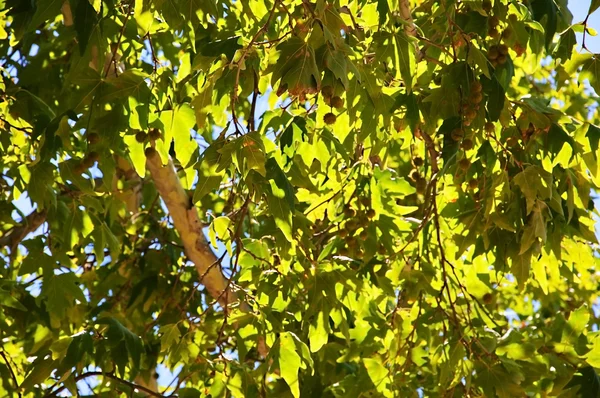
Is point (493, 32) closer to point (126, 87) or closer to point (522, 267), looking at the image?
point (522, 267)

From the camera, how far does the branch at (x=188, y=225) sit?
158 inches

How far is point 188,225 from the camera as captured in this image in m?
4.11

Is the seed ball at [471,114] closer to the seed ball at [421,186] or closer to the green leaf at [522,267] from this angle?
the green leaf at [522,267]

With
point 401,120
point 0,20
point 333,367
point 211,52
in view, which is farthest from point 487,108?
point 0,20

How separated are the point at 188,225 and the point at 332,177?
3.20ft

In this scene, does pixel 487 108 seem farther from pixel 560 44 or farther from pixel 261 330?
pixel 261 330

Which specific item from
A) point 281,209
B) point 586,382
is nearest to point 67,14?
point 281,209

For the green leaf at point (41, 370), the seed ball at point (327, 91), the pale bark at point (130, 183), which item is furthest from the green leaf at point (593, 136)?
the pale bark at point (130, 183)

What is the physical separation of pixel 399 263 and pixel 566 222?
78 cm

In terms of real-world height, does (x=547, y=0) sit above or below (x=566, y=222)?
above

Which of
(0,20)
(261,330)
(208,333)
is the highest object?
(0,20)

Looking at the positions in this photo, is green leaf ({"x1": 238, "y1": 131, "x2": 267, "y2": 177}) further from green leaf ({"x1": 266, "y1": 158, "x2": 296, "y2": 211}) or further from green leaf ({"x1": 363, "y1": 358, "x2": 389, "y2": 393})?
green leaf ({"x1": 363, "y1": 358, "x2": 389, "y2": 393})

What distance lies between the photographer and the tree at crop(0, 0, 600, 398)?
2.66 m

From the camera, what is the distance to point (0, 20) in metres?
3.88
